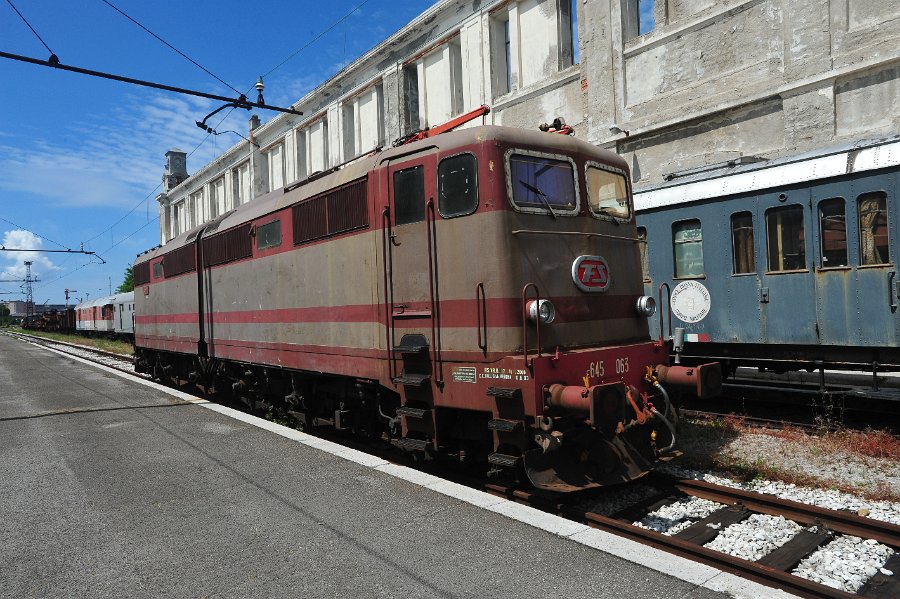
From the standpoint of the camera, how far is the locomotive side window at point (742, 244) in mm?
9695

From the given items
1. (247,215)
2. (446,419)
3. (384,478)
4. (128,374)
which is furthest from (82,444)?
(128,374)

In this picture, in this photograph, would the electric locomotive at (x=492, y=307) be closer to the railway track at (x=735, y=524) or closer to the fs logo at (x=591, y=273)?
the fs logo at (x=591, y=273)

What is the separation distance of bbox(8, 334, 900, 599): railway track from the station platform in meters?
0.35

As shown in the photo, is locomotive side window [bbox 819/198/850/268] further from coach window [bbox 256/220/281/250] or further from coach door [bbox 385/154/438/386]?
coach window [bbox 256/220/281/250]

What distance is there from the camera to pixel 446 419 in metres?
6.34

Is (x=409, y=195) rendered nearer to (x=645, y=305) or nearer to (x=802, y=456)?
(x=645, y=305)

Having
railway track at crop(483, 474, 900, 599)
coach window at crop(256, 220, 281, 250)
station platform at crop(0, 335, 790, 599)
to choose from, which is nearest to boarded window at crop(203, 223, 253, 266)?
coach window at crop(256, 220, 281, 250)

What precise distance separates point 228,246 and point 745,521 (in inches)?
346

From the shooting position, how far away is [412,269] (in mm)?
6402

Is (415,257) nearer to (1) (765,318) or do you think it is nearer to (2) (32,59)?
(1) (765,318)

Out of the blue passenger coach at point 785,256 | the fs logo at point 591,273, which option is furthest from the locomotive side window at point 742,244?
the fs logo at point 591,273

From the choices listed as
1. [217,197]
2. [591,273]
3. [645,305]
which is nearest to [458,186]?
[591,273]

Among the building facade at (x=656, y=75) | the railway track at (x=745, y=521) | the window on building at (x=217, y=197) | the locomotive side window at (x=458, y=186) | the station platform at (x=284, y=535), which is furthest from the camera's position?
the window on building at (x=217, y=197)

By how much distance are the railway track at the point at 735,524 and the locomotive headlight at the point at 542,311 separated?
1.61m
